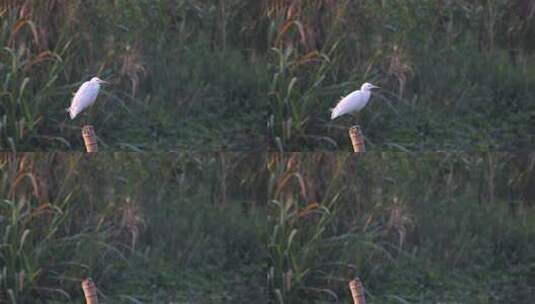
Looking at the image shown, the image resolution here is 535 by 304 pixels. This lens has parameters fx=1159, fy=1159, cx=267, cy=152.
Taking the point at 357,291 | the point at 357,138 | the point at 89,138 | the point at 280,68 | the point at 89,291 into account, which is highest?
the point at 280,68

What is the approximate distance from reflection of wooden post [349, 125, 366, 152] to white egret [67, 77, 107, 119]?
1221 millimetres

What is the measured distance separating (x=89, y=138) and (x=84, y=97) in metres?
0.22

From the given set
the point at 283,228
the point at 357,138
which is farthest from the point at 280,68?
the point at 283,228

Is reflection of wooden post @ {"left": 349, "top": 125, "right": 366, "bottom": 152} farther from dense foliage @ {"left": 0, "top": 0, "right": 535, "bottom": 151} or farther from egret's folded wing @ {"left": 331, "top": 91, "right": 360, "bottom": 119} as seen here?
dense foliage @ {"left": 0, "top": 0, "right": 535, "bottom": 151}

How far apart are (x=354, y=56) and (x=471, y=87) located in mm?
609

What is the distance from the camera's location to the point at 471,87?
5.80 metres

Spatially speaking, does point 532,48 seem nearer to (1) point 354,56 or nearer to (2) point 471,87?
(2) point 471,87

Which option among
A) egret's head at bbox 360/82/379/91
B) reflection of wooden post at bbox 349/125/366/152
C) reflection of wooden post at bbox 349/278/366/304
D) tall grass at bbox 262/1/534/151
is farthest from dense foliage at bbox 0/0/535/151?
reflection of wooden post at bbox 349/278/366/304

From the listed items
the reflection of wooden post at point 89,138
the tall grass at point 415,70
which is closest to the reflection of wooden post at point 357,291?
the tall grass at point 415,70

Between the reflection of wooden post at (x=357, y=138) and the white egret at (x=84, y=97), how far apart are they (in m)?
1.22

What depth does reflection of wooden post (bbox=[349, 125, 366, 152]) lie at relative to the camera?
537 centimetres

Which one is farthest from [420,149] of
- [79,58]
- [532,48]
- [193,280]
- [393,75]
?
[79,58]

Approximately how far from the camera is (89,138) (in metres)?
5.34

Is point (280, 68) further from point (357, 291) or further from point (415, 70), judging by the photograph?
point (357, 291)
